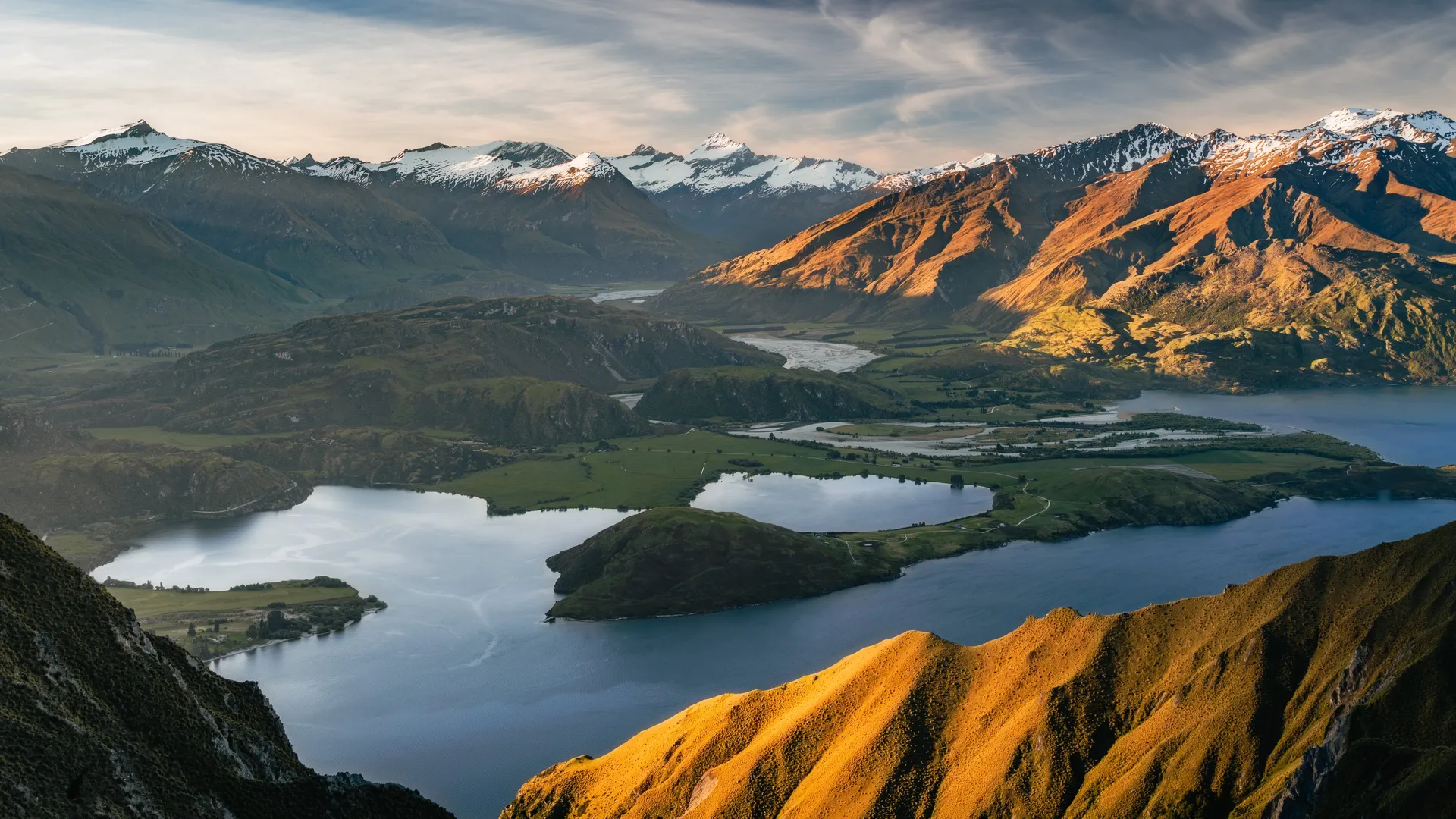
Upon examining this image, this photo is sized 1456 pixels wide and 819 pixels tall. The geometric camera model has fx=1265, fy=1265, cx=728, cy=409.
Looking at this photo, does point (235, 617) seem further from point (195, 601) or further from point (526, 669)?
point (526, 669)

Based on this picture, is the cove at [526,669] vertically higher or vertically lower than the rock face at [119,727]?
lower

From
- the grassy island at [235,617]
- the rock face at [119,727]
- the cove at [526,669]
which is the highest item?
the rock face at [119,727]

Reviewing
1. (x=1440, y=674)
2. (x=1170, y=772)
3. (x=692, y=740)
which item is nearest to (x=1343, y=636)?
(x=1440, y=674)

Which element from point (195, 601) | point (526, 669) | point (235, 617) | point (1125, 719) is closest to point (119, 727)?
point (1125, 719)

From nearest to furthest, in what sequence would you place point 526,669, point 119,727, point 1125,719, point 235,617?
point 119,727 → point 1125,719 → point 526,669 → point 235,617

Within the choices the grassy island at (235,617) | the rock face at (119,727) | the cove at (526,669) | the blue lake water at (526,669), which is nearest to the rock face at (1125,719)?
the cove at (526,669)

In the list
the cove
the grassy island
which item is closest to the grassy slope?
the grassy island

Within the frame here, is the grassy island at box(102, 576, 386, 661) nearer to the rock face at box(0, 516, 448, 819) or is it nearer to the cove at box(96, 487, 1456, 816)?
the cove at box(96, 487, 1456, 816)

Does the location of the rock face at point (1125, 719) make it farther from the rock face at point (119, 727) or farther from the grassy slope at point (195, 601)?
the grassy slope at point (195, 601)
